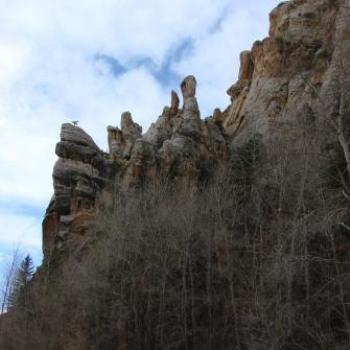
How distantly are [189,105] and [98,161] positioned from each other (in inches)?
316

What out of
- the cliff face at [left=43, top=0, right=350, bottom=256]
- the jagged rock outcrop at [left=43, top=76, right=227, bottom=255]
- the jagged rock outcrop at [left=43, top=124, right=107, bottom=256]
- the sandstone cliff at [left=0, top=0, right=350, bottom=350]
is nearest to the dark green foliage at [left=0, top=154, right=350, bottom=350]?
the sandstone cliff at [left=0, top=0, right=350, bottom=350]

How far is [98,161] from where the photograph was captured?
40750 millimetres

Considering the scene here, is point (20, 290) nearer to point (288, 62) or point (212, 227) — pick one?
point (212, 227)

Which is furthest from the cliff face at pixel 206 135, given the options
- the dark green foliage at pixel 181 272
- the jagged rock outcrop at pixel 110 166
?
the dark green foliage at pixel 181 272

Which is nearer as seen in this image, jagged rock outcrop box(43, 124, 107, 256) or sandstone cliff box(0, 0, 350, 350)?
sandstone cliff box(0, 0, 350, 350)

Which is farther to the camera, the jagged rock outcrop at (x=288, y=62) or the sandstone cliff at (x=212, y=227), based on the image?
the jagged rock outcrop at (x=288, y=62)

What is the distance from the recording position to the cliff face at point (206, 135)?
37.1 metres

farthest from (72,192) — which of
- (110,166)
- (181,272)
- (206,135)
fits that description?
(181,272)

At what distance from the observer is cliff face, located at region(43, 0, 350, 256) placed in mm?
37062

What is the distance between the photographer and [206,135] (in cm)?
3962

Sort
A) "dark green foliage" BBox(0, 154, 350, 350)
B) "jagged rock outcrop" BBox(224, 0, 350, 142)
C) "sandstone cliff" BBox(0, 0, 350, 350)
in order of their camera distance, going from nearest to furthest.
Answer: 1. "sandstone cliff" BBox(0, 0, 350, 350)
2. "dark green foliage" BBox(0, 154, 350, 350)
3. "jagged rock outcrop" BBox(224, 0, 350, 142)

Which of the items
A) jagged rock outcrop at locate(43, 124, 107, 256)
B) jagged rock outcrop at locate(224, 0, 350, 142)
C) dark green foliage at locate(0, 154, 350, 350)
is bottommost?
dark green foliage at locate(0, 154, 350, 350)

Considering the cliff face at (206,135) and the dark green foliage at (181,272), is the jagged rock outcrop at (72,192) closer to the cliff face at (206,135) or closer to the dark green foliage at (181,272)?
the cliff face at (206,135)

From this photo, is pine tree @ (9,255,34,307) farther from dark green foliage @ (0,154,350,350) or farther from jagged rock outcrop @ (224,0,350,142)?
jagged rock outcrop @ (224,0,350,142)
